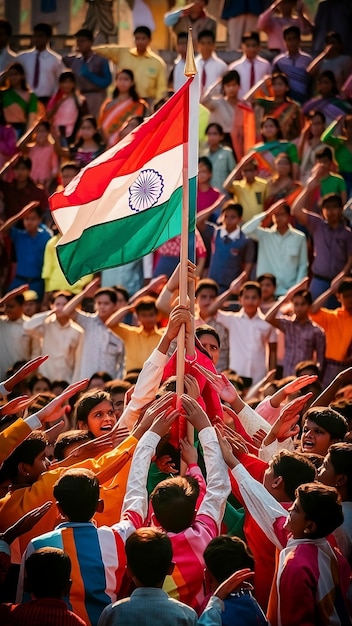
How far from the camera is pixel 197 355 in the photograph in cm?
807

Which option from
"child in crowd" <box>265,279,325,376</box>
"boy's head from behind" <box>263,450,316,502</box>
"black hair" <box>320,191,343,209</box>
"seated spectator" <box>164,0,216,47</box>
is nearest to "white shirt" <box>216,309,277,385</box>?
"child in crowd" <box>265,279,325,376</box>

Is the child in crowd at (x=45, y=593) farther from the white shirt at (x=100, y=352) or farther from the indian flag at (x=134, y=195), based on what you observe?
the white shirt at (x=100, y=352)

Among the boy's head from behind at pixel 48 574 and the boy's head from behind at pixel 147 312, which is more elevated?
the boy's head from behind at pixel 48 574

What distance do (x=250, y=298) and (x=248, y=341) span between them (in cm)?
42

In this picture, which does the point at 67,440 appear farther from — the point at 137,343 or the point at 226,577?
the point at 137,343

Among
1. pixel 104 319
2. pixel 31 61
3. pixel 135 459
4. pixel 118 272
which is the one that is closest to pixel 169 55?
pixel 31 61

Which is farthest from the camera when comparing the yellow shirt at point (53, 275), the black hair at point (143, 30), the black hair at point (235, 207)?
the black hair at point (143, 30)

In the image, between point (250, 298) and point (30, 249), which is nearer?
point (250, 298)

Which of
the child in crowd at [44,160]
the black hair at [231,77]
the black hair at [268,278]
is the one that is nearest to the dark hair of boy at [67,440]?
the black hair at [268,278]

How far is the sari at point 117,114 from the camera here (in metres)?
17.4

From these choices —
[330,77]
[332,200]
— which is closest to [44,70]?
[330,77]

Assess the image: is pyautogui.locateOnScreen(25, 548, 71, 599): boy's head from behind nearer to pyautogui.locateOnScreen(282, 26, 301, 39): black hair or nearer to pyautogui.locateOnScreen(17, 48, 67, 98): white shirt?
pyautogui.locateOnScreen(282, 26, 301, 39): black hair

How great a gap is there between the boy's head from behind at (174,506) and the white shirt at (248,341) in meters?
6.63

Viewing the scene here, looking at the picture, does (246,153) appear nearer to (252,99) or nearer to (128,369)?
(252,99)
